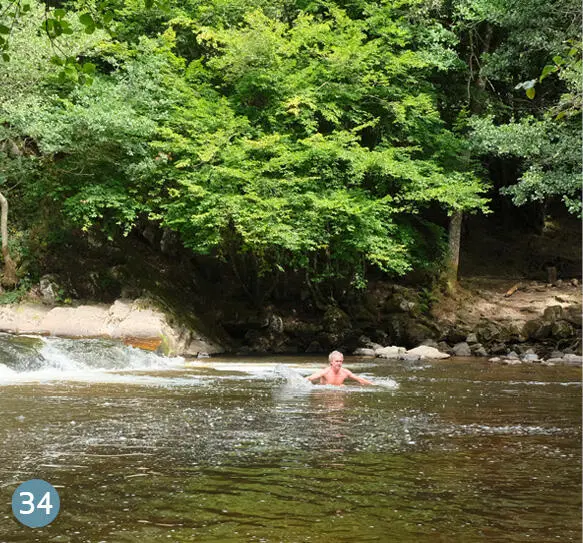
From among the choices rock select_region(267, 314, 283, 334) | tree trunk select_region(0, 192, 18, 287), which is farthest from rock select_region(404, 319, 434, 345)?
tree trunk select_region(0, 192, 18, 287)

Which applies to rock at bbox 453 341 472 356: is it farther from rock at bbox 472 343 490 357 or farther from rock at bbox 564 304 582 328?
rock at bbox 564 304 582 328

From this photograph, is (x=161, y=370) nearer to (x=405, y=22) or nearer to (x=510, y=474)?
(x=510, y=474)

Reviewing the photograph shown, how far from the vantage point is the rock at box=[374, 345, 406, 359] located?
2067cm

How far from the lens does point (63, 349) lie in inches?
643

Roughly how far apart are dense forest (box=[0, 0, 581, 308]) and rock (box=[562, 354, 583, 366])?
3775 millimetres

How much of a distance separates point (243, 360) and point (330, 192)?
5.66 meters

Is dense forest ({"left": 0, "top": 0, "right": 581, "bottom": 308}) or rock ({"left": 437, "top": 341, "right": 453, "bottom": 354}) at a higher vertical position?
dense forest ({"left": 0, "top": 0, "right": 581, "bottom": 308})

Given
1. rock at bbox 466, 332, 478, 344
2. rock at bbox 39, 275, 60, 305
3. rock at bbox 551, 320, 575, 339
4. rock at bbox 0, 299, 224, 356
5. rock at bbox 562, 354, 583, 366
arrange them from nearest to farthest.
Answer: rock at bbox 562, 354, 583, 366
rock at bbox 0, 299, 224, 356
rock at bbox 39, 275, 60, 305
rock at bbox 551, 320, 575, 339
rock at bbox 466, 332, 478, 344

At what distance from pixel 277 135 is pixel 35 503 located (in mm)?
16563

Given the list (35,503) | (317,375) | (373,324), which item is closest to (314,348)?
(373,324)

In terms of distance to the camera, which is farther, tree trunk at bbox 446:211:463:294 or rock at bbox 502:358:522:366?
tree trunk at bbox 446:211:463:294

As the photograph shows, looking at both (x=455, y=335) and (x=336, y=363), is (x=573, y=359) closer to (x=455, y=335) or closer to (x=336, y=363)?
(x=455, y=335)

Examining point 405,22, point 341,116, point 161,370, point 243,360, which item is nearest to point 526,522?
point 161,370

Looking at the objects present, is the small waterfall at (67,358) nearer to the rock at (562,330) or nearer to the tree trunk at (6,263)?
the tree trunk at (6,263)
